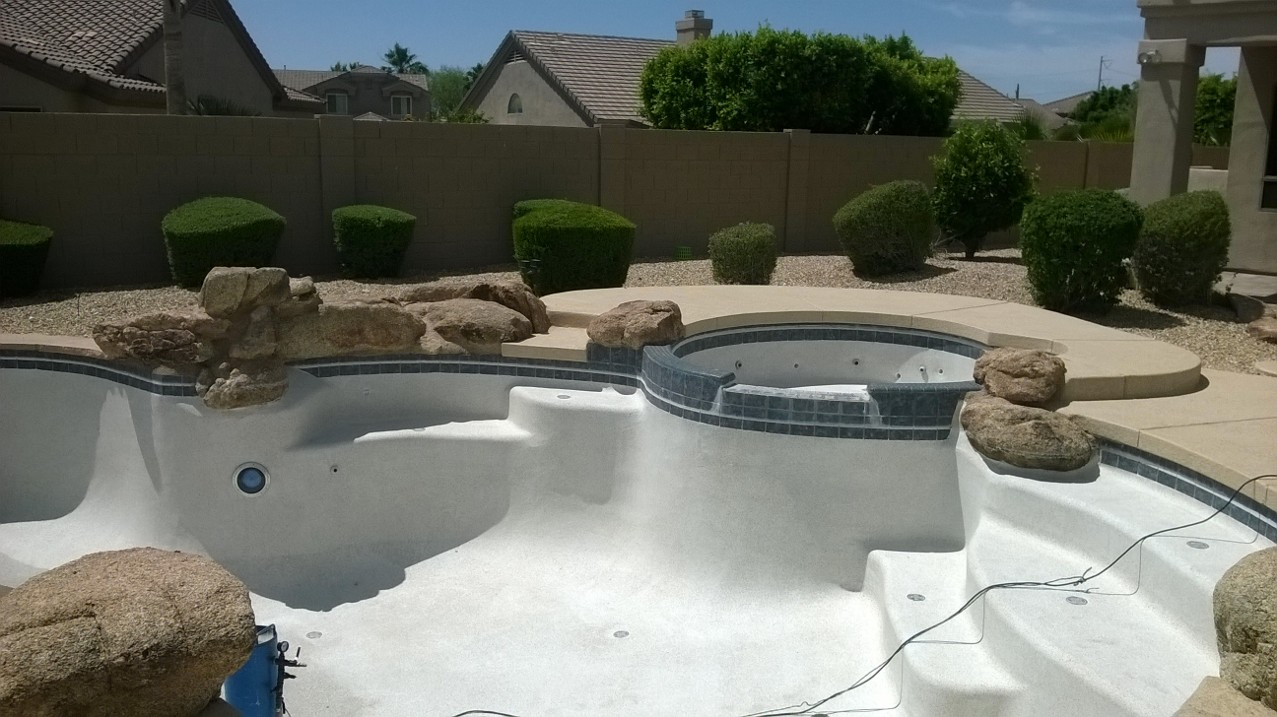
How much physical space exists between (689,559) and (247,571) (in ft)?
9.49

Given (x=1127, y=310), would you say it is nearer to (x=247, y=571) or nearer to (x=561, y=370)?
(x=561, y=370)

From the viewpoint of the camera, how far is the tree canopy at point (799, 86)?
21234mm

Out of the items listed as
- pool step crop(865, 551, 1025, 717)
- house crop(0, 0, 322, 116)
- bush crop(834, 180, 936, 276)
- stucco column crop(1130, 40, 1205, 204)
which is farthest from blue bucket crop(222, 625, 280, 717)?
house crop(0, 0, 322, 116)

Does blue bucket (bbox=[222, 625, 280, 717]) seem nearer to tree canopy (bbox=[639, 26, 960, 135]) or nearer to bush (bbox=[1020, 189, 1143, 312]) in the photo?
bush (bbox=[1020, 189, 1143, 312])

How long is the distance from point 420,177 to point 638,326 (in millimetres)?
7951

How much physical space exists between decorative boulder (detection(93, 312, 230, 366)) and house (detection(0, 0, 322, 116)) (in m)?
14.5

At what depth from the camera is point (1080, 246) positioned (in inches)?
397

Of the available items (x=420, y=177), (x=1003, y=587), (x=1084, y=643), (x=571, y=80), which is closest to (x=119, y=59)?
(x=420, y=177)

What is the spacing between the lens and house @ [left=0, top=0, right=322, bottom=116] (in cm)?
1931

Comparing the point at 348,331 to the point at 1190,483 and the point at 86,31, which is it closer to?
the point at 1190,483

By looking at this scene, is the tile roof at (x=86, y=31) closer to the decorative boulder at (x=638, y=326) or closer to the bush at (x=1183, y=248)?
the decorative boulder at (x=638, y=326)

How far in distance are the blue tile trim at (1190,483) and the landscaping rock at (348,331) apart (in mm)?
4579

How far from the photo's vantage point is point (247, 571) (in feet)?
23.5

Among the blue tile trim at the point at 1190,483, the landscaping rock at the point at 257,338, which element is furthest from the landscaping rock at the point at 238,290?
the blue tile trim at the point at 1190,483
